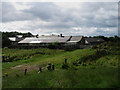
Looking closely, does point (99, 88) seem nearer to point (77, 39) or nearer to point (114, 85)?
point (114, 85)

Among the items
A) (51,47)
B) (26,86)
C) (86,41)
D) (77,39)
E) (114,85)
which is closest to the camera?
(114,85)

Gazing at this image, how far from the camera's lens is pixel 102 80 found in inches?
248

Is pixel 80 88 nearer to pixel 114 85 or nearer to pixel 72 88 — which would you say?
pixel 72 88

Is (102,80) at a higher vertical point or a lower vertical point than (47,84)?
higher

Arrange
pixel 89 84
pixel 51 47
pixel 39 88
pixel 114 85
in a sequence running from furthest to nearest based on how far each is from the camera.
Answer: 1. pixel 51 47
2. pixel 39 88
3. pixel 89 84
4. pixel 114 85

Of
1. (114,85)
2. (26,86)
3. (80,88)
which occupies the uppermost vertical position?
(114,85)

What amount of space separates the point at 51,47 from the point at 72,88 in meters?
46.7

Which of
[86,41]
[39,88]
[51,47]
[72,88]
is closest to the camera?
[72,88]

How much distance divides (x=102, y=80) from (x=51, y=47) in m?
48.1

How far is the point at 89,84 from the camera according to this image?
6.70 meters

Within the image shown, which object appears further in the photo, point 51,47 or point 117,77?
point 51,47

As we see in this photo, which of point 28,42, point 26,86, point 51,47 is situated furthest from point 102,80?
point 28,42

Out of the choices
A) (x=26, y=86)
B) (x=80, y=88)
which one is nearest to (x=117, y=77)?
(x=80, y=88)

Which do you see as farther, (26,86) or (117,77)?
(26,86)
